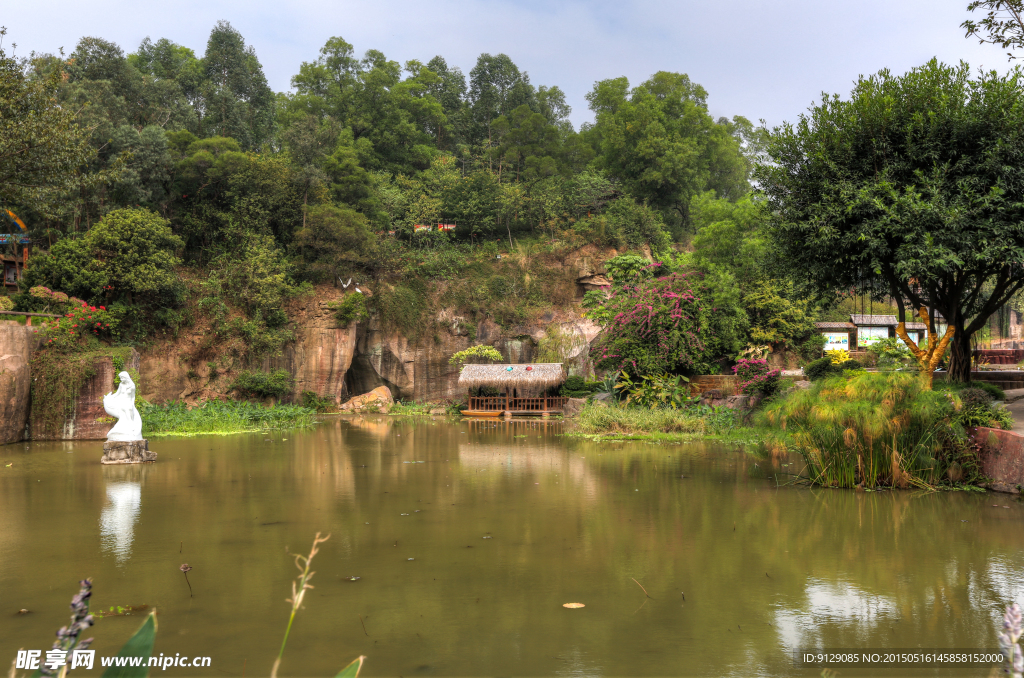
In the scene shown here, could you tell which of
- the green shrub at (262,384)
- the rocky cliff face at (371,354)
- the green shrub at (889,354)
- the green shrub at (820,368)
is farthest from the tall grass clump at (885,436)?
the green shrub at (262,384)

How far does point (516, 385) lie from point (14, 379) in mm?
13359

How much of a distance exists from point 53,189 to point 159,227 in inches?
182

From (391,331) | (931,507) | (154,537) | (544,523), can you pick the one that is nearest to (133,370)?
(391,331)

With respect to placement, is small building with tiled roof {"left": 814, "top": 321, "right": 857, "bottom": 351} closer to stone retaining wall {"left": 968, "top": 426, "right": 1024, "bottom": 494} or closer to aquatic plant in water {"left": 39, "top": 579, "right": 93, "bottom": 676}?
stone retaining wall {"left": 968, "top": 426, "right": 1024, "bottom": 494}

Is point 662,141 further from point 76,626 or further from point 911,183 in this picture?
point 76,626

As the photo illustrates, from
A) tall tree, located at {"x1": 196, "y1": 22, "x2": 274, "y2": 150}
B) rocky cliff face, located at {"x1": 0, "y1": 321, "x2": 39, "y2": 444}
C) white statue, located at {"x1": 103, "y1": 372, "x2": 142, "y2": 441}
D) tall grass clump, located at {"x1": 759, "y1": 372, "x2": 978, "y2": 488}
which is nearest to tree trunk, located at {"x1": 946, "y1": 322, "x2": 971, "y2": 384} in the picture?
tall grass clump, located at {"x1": 759, "y1": 372, "x2": 978, "y2": 488}

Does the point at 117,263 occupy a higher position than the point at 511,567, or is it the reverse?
the point at 117,263

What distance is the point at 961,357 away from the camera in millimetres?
12023

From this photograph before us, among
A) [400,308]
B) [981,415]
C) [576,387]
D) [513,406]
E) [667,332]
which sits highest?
[400,308]

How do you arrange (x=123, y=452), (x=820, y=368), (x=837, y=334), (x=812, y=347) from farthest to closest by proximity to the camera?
(x=837, y=334) → (x=812, y=347) → (x=820, y=368) → (x=123, y=452)

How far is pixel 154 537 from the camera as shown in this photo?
6238mm

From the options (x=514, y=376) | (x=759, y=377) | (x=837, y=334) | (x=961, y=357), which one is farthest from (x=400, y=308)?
(x=961, y=357)

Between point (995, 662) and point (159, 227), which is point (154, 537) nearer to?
point (995, 662)

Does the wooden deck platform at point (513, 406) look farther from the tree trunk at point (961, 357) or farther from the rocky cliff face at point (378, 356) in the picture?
the tree trunk at point (961, 357)
